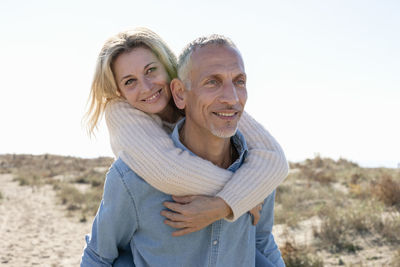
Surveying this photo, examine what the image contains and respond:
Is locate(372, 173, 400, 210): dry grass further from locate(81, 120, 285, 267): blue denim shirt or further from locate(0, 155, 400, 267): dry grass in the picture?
locate(81, 120, 285, 267): blue denim shirt

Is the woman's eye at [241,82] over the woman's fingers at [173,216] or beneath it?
over

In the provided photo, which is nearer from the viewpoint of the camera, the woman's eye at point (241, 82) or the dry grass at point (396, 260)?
the woman's eye at point (241, 82)

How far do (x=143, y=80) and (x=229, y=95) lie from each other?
843 mm

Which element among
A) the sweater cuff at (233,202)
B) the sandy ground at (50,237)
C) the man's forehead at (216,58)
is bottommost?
the sandy ground at (50,237)

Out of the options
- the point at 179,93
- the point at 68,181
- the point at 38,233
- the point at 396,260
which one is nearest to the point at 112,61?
the point at 179,93

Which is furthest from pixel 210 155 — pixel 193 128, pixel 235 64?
pixel 235 64

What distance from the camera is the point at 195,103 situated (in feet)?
7.72

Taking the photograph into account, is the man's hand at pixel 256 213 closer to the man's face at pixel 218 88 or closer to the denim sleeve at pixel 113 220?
the man's face at pixel 218 88

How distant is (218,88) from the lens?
2.28m

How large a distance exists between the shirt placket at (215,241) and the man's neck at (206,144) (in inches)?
15.6

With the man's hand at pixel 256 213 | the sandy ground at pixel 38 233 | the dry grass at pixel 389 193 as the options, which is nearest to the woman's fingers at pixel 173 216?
the man's hand at pixel 256 213

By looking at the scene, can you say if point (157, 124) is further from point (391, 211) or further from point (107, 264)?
point (391, 211)

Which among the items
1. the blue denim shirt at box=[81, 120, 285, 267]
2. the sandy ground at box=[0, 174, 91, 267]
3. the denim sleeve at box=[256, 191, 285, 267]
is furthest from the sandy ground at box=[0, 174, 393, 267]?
the blue denim shirt at box=[81, 120, 285, 267]

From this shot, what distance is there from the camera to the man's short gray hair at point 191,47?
2.34 meters
